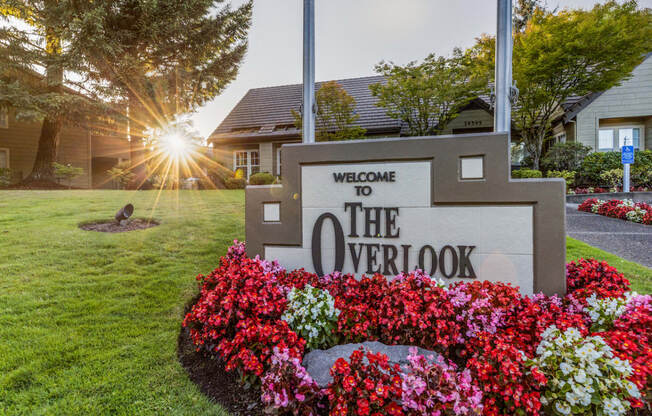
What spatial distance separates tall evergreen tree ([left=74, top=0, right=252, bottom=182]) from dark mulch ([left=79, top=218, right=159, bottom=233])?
751cm

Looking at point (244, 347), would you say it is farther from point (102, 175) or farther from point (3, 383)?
point (102, 175)

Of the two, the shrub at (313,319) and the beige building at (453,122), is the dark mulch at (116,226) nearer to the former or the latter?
the shrub at (313,319)

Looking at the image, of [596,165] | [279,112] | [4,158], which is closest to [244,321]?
[596,165]

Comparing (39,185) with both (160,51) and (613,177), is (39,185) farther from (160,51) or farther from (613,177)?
(613,177)

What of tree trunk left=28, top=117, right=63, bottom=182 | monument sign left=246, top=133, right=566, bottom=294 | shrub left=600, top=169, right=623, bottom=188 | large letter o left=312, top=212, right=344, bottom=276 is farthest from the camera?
tree trunk left=28, top=117, right=63, bottom=182

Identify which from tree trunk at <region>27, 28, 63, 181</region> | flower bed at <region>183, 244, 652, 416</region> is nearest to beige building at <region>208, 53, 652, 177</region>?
tree trunk at <region>27, 28, 63, 181</region>

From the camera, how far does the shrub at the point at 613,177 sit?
1175cm

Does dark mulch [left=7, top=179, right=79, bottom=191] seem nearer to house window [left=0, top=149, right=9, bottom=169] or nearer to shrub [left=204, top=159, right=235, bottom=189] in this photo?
house window [left=0, top=149, right=9, bottom=169]

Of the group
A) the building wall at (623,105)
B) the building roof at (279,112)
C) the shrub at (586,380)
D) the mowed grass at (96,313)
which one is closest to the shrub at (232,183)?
the building roof at (279,112)

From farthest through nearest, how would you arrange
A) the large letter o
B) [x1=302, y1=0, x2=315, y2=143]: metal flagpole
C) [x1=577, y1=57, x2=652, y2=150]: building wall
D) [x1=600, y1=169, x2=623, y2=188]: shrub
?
[x1=577, y1=57, x2=652, y2=150]: building wall
[x1=600, y1=169, x2=623, y2=188]: shrub
[x1=302, y1=0, x2=315, y2=143]: metal flagpole
the large letter o

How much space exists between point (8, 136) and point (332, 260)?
21.5m

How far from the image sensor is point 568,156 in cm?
1302

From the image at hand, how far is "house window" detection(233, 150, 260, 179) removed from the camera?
1727 centimetres

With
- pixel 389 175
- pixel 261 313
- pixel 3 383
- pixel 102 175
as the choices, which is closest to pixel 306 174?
pixel 389 175
